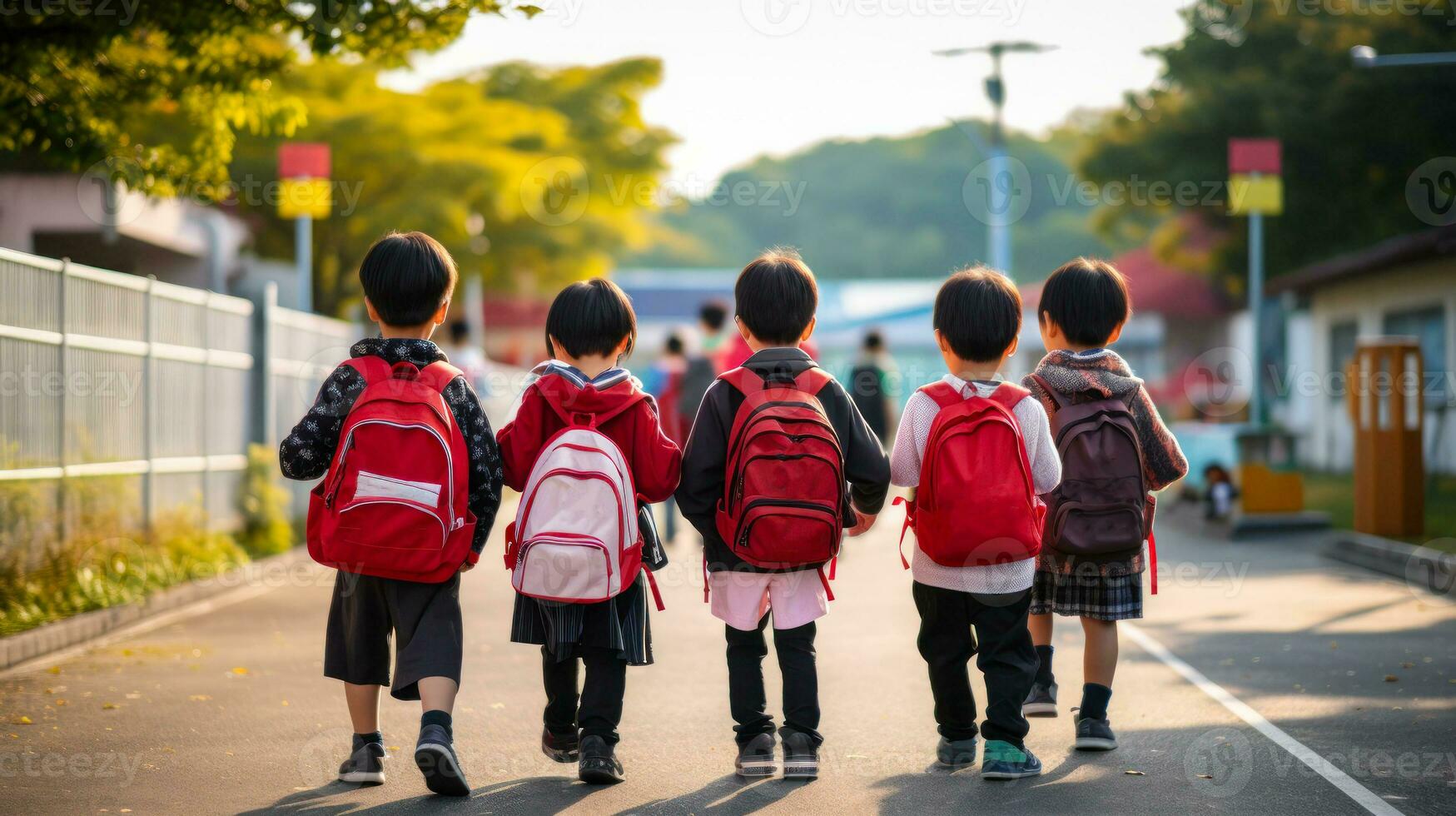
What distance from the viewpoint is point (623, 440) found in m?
4.93

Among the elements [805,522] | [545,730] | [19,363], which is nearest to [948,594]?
[805,522]

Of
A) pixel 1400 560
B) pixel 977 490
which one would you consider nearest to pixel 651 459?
pixel 977 490

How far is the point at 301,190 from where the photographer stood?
51.4 feet

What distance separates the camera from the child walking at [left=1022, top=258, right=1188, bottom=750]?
5.27 meters

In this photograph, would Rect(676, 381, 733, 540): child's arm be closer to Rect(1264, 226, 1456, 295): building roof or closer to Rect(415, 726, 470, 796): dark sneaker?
Rect(415, 726, 470, 796): dark sneaker

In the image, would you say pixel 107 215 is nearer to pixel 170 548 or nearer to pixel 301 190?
pixel 301 190

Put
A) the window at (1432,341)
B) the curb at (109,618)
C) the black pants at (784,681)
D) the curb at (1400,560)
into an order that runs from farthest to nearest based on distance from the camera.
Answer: the window at (1432,341), the curb at (1400,560), the curb at (109,618), the black pants at (784,681)

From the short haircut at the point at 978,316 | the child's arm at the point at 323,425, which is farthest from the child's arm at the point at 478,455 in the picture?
the short haircut at the point at 978,316

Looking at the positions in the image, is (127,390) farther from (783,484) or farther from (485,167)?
(485,167)

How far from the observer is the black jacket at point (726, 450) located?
4.95 m

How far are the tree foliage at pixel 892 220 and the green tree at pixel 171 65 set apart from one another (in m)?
64.7

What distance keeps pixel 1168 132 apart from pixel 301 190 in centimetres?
1730

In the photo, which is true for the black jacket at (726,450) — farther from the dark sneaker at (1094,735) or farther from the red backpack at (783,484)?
the dark sneaker at (1094,735)

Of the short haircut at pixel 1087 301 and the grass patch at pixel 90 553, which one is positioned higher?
the short haircut at pixel 1087 301
